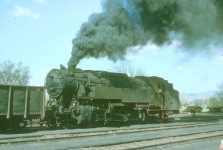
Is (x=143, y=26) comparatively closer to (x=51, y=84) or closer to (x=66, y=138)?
(x=51, y=84)

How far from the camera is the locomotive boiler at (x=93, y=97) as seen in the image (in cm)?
1702

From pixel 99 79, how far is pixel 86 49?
1954mm

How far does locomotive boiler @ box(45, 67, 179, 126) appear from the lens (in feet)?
55.8

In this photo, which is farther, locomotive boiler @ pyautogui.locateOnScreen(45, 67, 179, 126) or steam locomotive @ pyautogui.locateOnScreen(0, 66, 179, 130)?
locomotive boiler @ pyautogui.locateOnScreen(45, 67, 179, 126)

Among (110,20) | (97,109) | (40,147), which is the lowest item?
(40,147)

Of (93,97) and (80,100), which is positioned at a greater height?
(93,97)

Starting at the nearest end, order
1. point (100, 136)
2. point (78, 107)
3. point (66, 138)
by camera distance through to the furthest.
→ 1. point (66, 138)
2. point (100, 136)
3. point (78, 107)

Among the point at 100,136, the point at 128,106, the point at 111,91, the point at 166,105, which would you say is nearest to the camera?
the point at 100,136

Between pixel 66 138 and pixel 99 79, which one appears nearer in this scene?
pixel 66 138

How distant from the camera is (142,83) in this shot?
861 inches

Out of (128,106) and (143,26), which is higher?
(143,26)

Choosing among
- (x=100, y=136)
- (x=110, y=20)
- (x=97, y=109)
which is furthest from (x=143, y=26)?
(x=100, y=136)

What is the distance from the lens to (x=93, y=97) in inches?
693

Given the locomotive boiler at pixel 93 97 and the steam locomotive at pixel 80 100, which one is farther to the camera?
the locomotive boiler at pixel 93 97
